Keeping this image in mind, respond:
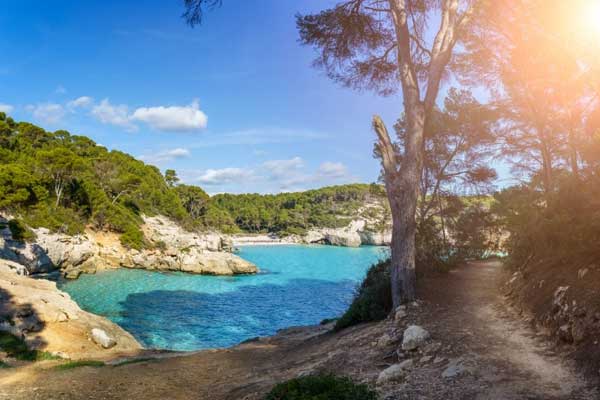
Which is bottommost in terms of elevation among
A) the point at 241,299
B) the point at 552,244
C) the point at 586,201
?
the point at 241,299

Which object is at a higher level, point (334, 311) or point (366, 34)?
point (366, 34)

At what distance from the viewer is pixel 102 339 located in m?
11.6

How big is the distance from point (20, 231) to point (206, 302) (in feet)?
49.3

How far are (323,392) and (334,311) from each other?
18378 mm

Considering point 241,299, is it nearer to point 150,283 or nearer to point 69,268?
point 150,283

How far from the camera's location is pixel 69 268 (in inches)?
1104

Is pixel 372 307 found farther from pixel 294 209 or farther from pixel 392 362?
pixel 294 209

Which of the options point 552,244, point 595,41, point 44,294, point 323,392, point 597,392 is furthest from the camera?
point 44,294

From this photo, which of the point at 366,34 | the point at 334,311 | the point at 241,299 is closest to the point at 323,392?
the point at 366,34

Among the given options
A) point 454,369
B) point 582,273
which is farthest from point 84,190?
point 582,273

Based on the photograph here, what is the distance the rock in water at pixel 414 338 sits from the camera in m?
5.02

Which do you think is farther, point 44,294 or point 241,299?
point 241,299

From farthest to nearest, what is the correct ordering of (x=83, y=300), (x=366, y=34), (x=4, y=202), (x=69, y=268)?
(x=69, y=268), (x=4, y=202), (x=83, y=300), (x=366, y=34)

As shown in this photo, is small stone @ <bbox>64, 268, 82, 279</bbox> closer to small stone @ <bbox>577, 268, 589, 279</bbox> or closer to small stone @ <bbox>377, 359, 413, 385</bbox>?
small stone @ <bbox>377, 359, 413, 385</bbox>
